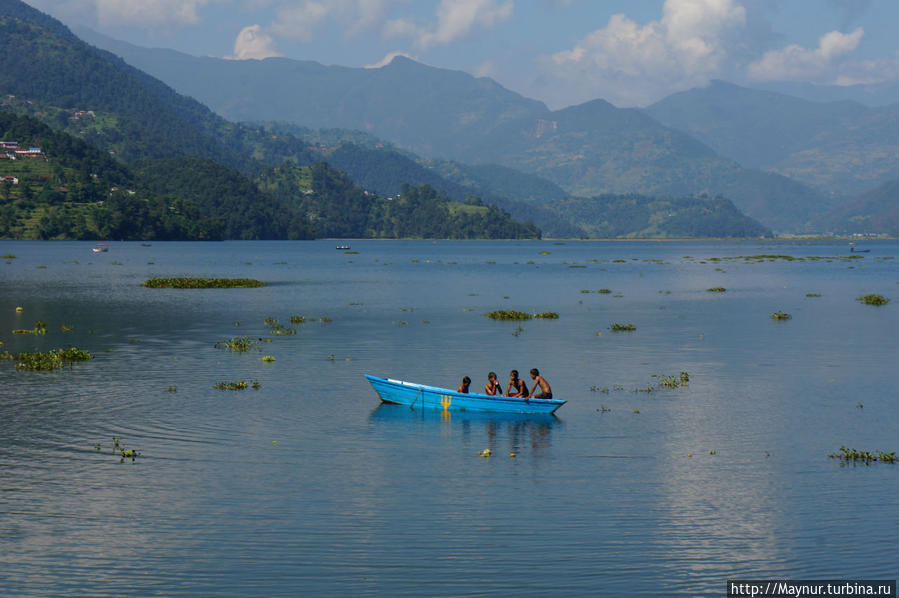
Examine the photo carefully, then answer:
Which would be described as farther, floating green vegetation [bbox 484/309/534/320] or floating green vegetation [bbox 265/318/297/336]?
floating green vegetation [bbox 484/309/534/320]

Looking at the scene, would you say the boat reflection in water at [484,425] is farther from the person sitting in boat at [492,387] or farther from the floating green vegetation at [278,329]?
the floating green vegetation at [278,329]

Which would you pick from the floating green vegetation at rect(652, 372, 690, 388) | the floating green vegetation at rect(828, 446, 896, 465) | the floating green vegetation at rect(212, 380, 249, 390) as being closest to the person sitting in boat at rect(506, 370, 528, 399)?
the floating green vegetation at rect(652, 372, 690, 388)

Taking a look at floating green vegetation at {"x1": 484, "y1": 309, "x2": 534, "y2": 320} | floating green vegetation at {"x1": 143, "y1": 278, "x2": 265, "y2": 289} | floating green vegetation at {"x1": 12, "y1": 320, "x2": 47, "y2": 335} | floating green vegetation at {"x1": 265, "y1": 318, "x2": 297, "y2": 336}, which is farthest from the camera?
floating green vegetation at {"x1": 143, "y1": 278, "x2": 265, "y2": 289}

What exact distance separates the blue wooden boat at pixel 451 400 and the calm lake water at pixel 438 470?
51 centimetres

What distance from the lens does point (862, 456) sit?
3609 centimetres

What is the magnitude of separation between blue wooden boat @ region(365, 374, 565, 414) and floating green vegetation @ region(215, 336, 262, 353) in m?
23.2

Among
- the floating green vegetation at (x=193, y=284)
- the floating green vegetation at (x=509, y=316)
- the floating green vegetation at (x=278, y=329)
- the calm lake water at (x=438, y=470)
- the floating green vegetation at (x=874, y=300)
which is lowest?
the calm lake water at (x=438, y=470)

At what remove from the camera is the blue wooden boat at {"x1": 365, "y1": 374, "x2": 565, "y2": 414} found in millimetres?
43938

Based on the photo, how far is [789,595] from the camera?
23.0m

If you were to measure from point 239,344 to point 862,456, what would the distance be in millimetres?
44045

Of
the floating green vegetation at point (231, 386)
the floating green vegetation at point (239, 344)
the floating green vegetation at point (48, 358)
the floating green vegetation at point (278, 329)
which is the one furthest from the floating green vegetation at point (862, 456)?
the floating green vegetation at point (278, 329)

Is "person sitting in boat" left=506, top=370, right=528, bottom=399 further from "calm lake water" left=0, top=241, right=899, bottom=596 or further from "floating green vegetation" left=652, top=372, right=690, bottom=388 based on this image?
"floating green vegetation" left=652, top=372, right=690, bottom=388

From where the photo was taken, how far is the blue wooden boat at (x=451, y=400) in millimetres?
43938

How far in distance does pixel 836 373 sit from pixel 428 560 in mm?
42040
